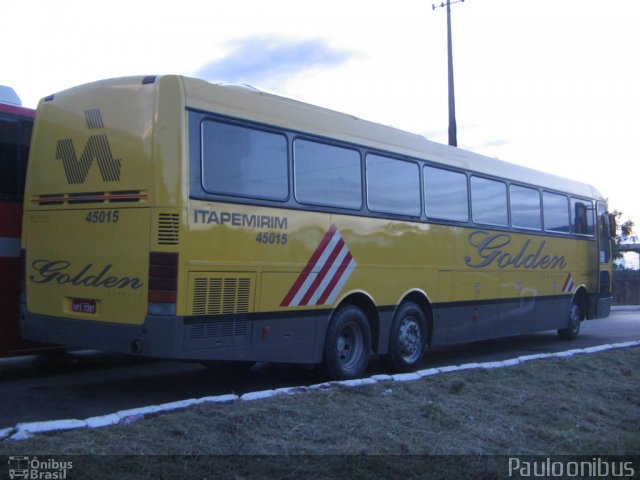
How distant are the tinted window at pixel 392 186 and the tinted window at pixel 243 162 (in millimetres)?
1759

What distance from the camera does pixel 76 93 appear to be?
26.6ft

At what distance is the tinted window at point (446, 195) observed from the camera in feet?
35.6

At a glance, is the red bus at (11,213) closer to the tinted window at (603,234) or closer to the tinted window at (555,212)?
the tinted window at (555,212)

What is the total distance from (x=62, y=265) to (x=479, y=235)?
668 centimetres

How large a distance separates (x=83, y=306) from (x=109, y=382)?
1.69 metres

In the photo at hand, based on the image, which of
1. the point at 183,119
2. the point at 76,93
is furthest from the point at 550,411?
the point at 76,93

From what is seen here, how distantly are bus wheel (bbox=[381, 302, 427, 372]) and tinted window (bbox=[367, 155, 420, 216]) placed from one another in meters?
1.38

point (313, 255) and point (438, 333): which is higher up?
point (313, 255)

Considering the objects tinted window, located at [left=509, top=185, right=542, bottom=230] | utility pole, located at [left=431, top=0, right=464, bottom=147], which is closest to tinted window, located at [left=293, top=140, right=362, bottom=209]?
tinted window, located at [left=509, top=185, right=542, bottom=230]

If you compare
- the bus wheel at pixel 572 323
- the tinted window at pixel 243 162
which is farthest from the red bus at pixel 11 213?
the bus wheel at pixel 572 323

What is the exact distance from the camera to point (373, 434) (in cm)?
601

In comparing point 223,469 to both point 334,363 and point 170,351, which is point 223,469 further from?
point 334,363

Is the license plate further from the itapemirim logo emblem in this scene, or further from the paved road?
the itapemirim logo emblem

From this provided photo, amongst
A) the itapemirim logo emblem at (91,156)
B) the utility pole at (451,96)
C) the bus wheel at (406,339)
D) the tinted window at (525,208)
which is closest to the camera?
the itapemirim logo emblem at (91,156)
